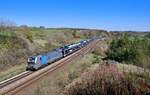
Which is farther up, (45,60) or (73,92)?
(73,92)

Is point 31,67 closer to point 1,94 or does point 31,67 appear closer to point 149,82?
point 1,94

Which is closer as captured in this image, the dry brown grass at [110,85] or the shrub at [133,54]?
the dry brown grass at [110,85]

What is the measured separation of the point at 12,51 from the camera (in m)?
51.6

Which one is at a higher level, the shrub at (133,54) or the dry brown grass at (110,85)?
the dry brown grass at (110,85)

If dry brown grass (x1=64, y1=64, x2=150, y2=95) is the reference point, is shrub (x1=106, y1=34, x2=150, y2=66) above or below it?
below

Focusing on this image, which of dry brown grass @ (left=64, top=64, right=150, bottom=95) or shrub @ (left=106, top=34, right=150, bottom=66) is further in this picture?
shrub @ (left=106, top=34, right=150, bottom=66)

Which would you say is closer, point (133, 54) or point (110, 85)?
point (110, 85)

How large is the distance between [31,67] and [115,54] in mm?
11404

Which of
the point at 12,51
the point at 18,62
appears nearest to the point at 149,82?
the point at 18,62

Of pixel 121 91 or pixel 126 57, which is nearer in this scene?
pixel 121 91

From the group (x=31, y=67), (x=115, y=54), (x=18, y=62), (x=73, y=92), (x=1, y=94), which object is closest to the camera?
(x=73, y=92)

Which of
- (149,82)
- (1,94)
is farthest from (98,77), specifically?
(1,94)

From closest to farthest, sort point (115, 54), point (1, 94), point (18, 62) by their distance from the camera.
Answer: point (1, 94) < point (115, 54) < point (18, 62)

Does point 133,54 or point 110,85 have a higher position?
point 110,85
